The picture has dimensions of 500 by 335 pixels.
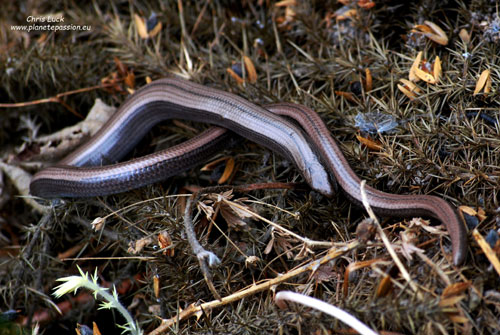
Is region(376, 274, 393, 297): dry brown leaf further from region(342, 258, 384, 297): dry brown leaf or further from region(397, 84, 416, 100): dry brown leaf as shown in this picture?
region(397, 84, 416, 100): dry brown leaf

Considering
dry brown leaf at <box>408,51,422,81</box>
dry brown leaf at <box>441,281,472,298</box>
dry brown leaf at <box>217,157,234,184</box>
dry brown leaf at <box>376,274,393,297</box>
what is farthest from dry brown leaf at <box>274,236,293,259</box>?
dry brown leaf at <box>408,51,422,81</box>

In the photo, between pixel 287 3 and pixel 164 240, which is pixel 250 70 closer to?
pixel 287 3

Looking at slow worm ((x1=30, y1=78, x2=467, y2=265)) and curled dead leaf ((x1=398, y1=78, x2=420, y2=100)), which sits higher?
curled dead leaf ((x1=398, y1=78, x2=420, y2=100))

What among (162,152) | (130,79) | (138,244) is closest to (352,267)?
(138,244)

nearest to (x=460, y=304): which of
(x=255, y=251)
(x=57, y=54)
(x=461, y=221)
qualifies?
(x=461, y=221)

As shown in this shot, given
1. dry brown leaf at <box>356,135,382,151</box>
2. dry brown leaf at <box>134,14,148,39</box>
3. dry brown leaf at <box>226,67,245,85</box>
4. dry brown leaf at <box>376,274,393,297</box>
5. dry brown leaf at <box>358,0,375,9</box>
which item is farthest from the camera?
dry brown leaf at <box>134,14,148,39</box>
